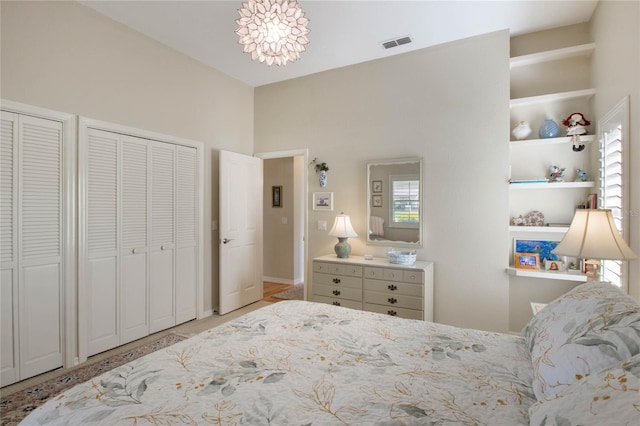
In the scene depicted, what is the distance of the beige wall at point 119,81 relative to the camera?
2.46 m

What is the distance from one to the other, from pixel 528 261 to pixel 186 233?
3.51m

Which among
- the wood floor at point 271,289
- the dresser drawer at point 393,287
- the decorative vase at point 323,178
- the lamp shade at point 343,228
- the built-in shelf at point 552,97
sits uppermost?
the built-in shelf at point 552,97

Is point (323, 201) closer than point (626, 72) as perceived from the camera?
No

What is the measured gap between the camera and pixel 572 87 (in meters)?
3.06

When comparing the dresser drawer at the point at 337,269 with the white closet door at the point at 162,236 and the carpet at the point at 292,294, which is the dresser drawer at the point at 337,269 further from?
the white closet door at the point at 162,236

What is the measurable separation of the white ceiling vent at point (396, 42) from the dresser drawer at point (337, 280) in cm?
244

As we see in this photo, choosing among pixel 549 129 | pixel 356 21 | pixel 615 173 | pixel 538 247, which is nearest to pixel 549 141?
pixel 549 129

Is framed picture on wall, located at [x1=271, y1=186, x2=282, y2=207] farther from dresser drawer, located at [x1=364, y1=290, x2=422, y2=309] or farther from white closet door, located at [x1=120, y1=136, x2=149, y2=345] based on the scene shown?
dresser drawer, located at [x1=364, y1=290, x2=422, y2=309]

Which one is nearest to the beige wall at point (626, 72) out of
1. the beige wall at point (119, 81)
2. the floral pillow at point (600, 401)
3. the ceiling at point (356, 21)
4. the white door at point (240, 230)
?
the ceiling at point (356, 21)

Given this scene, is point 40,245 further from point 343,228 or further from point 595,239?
point 595,239

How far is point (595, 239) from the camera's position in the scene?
6.39 ft

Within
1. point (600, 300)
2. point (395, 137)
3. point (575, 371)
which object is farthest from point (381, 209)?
point (575, 371)

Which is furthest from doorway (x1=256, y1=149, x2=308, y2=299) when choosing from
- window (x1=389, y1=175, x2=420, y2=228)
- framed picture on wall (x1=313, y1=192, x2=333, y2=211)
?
window (x1=389, y1=175, x2=420, y2=228)

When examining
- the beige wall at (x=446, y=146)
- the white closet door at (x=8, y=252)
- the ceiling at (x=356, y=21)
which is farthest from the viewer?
the beige wall at (x=446, y=146)
